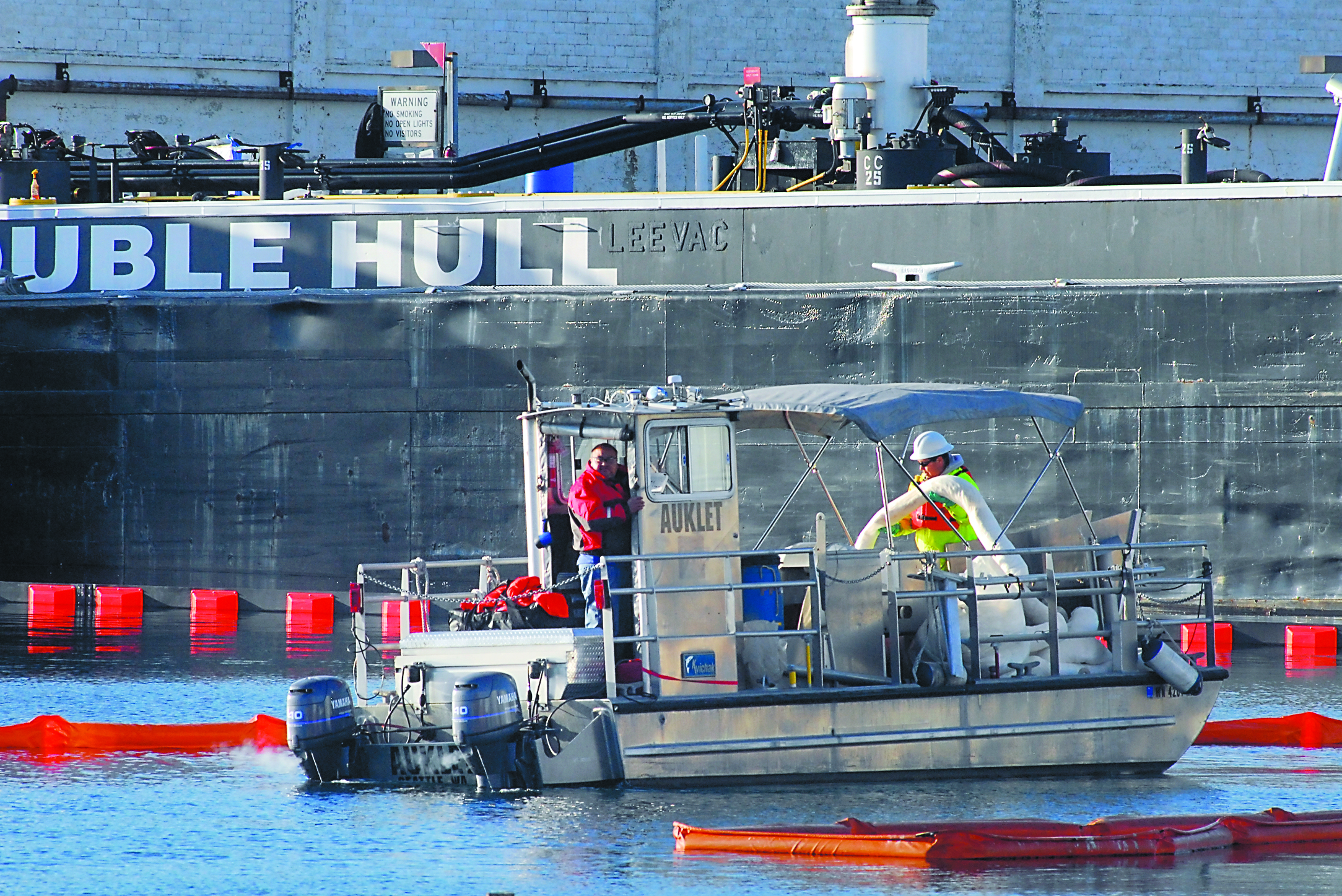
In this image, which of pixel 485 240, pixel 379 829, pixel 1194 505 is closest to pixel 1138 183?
pixel 1194 505

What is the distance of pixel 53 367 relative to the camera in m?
18.0

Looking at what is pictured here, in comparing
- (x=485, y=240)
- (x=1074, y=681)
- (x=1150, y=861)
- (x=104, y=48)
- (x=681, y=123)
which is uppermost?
(x=104, y=48)

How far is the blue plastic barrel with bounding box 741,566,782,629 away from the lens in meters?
9.84

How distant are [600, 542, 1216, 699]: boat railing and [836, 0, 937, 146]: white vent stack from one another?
931 cm

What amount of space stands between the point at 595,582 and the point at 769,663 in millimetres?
1034

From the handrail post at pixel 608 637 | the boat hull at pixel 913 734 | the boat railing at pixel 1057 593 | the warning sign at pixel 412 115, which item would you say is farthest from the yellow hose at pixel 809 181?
the handrail post at pixel 608 637

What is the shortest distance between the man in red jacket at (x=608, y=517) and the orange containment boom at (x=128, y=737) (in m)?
2.50

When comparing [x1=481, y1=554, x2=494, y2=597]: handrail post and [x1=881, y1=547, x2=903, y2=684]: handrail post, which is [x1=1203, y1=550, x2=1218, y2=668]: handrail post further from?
[x1=481, y1=554, x2=494, y2=597]: handrail post

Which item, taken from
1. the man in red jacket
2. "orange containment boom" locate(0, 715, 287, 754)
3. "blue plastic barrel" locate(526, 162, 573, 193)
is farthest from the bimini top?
"blue plastic barrel" locate(526, 162, 573, 193)

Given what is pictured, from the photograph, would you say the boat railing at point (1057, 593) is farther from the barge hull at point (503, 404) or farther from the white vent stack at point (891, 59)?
the white vent stack at point (891, 59)

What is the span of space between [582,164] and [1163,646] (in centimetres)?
1997

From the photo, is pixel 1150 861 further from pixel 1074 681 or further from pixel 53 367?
pixel 53 367

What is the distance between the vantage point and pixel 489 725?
903 cm

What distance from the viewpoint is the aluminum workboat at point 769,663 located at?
30.3 ft
